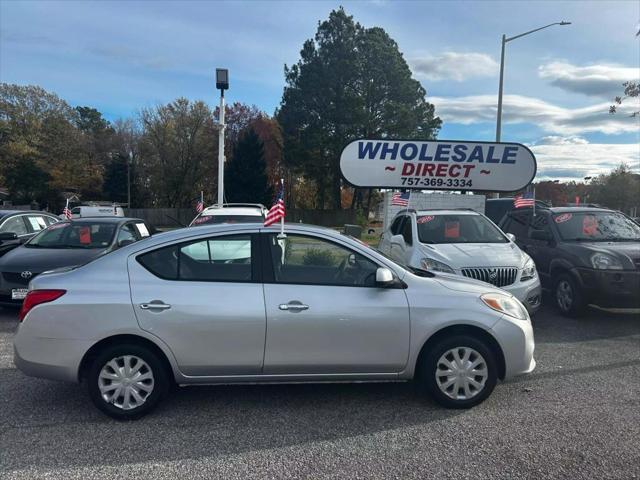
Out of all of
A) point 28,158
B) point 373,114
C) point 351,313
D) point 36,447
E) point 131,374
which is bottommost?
point 36,447

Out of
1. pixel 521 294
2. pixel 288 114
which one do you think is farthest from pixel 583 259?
pixel 288 114

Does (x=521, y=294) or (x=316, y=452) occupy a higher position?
(x=521, y=294)

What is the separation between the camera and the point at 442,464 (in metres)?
3.37

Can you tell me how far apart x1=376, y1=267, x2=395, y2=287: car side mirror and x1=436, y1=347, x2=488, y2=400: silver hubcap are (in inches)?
32.2

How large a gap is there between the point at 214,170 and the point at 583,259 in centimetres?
4607

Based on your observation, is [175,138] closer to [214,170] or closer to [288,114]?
[214,170]

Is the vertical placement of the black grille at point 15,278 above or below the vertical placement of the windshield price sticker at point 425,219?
below

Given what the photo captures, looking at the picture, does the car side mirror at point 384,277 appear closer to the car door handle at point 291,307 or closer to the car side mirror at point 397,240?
the car door handle at point 291,307

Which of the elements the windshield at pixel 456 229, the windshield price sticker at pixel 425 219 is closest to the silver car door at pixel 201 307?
the windshield at pixel 456 229

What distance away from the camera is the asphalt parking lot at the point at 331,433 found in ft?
10.9

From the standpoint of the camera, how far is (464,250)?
7395 mm

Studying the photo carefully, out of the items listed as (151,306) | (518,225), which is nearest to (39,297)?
(151,306)

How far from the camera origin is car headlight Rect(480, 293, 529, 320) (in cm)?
430

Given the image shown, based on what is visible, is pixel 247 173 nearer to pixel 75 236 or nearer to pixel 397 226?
pixel 397 226
